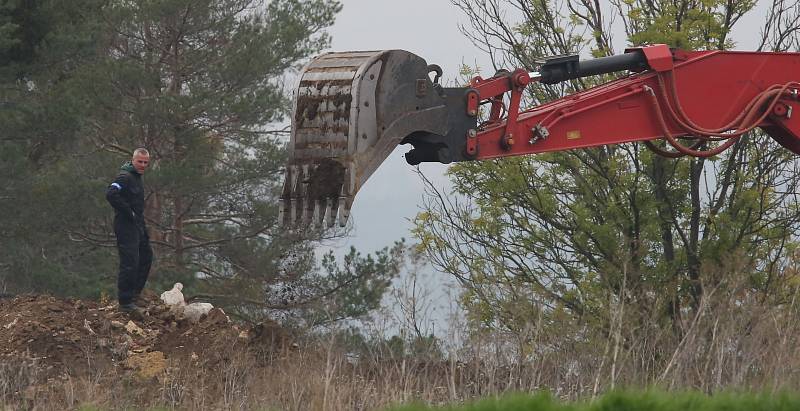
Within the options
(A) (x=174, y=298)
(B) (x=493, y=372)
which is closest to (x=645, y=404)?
(B) (x=493, y=372)

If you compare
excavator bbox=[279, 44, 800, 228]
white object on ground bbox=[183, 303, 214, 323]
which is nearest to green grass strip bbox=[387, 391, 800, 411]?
excavator bbox=[279, 44, 800, 228]

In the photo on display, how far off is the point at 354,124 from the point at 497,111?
1186 mm

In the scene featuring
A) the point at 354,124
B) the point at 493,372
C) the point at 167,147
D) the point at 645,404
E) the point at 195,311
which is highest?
the point at 167,147

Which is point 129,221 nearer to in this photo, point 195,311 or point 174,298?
point 195,311

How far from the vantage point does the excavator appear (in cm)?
835

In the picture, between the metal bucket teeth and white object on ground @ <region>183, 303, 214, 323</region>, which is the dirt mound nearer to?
white object on ground @ <region>183, 303, 214, 323</region>

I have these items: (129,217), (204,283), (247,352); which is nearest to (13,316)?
(129,217)

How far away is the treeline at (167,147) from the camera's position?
900 inches

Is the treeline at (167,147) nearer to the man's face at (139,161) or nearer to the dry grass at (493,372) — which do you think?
the man's face at (139,161)

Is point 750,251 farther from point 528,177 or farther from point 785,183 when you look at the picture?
point 528,177

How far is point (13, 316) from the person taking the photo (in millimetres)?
12648

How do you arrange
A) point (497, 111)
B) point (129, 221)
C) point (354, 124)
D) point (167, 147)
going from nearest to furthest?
point (354, 124) → point (497, 111) → point (129, 221) → point (167, 147)

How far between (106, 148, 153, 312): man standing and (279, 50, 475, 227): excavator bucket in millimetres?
4064

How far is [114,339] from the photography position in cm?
1192
